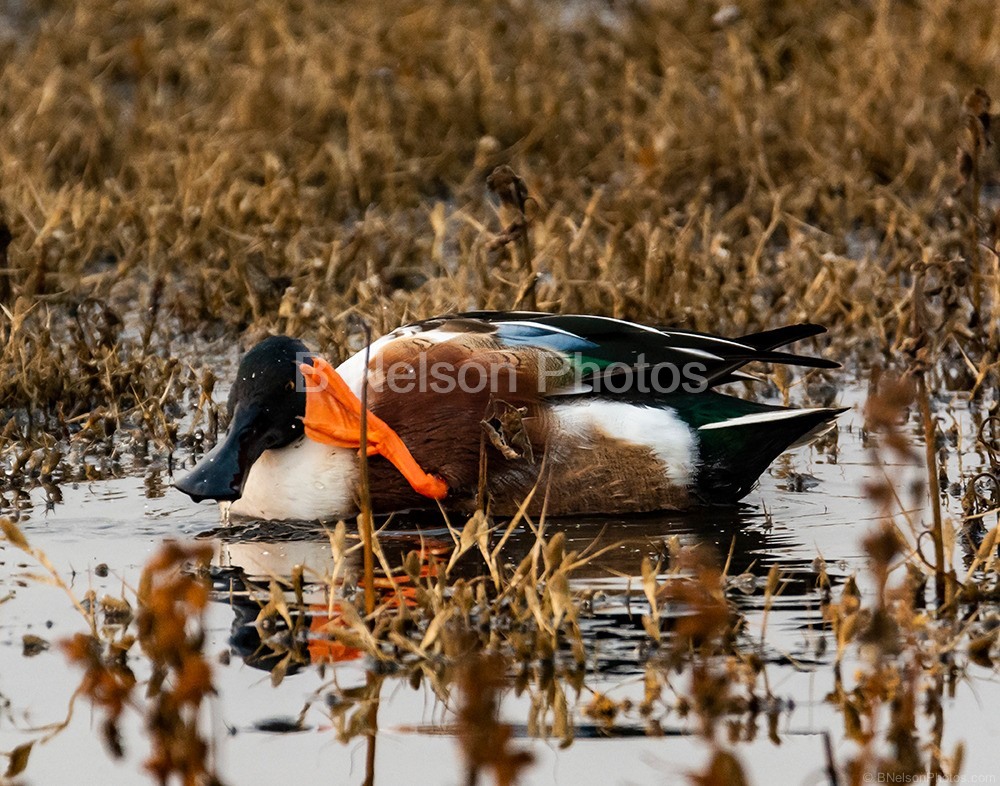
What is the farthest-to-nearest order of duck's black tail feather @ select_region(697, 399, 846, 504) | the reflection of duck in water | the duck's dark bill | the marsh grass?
duck's black tail feather @ select_region(697, 399, 846, 504) < the duck's dark bill < the reflection of duck in water < the marsh grass

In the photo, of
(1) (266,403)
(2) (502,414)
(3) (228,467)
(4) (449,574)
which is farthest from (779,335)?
(3) (228,467)

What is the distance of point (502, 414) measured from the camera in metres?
3.88

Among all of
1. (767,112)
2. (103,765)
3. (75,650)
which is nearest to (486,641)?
(103,765)

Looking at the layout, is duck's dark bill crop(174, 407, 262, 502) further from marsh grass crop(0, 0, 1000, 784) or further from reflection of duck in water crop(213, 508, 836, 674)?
marsh grass crop(0, 0, 1000, 784)

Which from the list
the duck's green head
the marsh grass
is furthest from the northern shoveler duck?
the marsh grass

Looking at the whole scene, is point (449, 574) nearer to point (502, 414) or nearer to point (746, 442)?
point (502, 414)

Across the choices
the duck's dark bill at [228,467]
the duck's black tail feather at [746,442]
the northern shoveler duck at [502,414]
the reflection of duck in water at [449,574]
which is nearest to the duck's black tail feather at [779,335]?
the northern shoveler duck at [502,414]

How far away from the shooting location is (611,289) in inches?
203

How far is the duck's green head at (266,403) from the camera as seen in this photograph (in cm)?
402

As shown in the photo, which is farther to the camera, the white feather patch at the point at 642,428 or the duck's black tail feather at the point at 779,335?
the duck's black tail feather at the point at 779,335

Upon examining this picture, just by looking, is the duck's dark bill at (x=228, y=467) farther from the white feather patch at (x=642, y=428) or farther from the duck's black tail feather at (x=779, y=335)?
the duck's black tail feather at (x=779, y=335)

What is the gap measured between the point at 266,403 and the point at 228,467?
0.66 feet

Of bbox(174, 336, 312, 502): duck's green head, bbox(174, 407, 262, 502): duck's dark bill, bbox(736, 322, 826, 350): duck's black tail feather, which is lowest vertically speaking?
bbox(174, 407, 262, 502): duck's dark bill

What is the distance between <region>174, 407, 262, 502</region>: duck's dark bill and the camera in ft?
12.7
